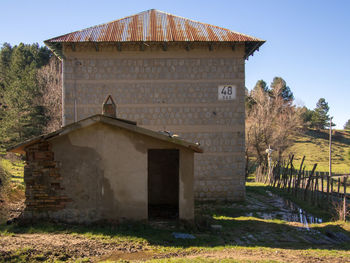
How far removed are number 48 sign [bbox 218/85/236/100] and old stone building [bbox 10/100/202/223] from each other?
552 cm

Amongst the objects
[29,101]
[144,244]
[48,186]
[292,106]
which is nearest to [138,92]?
[48,186]

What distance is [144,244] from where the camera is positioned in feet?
23.6

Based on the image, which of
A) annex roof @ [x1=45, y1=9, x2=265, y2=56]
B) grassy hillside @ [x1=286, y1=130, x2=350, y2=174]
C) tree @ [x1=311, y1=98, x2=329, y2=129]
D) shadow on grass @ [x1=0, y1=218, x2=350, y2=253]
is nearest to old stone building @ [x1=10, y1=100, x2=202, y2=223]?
shadow on grass @ [x1=0, y1=218, x2=350, y2=253]

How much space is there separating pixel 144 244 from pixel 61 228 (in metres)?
2.41

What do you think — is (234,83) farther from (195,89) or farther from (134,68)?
(134,68)

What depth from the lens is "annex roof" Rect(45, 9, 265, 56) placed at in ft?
43.1

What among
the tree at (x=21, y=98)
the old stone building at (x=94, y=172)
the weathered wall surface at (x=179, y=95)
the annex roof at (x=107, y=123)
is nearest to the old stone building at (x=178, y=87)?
the weathered wall surface at (x=179, y=95)

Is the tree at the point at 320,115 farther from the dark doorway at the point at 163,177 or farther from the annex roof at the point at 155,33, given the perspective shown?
the dark doorway at the point at 163,177

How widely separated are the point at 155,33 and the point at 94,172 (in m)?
7.86

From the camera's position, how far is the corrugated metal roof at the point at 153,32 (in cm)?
1317

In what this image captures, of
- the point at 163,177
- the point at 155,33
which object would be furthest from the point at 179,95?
the point at 163,177

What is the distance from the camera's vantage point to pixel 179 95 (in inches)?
533

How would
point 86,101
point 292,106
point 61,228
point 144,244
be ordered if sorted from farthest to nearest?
→ point 292,106, point 86,101, point 61,228, point 144,244

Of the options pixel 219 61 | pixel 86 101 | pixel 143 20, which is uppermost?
pixel 143 20
